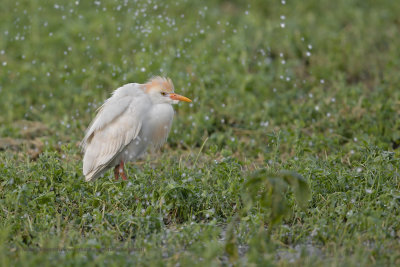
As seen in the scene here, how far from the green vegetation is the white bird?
21 cm

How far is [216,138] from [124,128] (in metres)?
1.66

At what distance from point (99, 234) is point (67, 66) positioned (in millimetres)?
4418

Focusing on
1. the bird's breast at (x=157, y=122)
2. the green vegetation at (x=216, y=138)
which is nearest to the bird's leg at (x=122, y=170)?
the green vegetation at (x=216, y=138)

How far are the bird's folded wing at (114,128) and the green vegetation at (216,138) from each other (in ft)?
0.67

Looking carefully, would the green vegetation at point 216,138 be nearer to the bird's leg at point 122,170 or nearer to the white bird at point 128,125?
the bird's leg at point 122,170

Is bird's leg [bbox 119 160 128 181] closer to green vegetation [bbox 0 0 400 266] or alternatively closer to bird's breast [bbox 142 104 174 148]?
green vegetation [bbox 0 0 400 266]

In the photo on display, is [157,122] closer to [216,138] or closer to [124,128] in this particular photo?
[124,128]

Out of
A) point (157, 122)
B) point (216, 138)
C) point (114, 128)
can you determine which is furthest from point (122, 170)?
point (216, 138)

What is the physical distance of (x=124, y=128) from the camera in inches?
208

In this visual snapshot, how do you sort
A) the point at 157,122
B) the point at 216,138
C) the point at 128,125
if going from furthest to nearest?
the point at 216,138 → the point at 157,122 → the point at 128,125

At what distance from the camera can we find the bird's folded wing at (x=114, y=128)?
5.25 metres

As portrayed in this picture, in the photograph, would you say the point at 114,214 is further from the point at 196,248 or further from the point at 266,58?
the point at 266,58

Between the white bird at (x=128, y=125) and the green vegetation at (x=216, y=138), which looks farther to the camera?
the white bird at (x=128, y=125)

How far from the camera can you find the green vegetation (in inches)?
160
